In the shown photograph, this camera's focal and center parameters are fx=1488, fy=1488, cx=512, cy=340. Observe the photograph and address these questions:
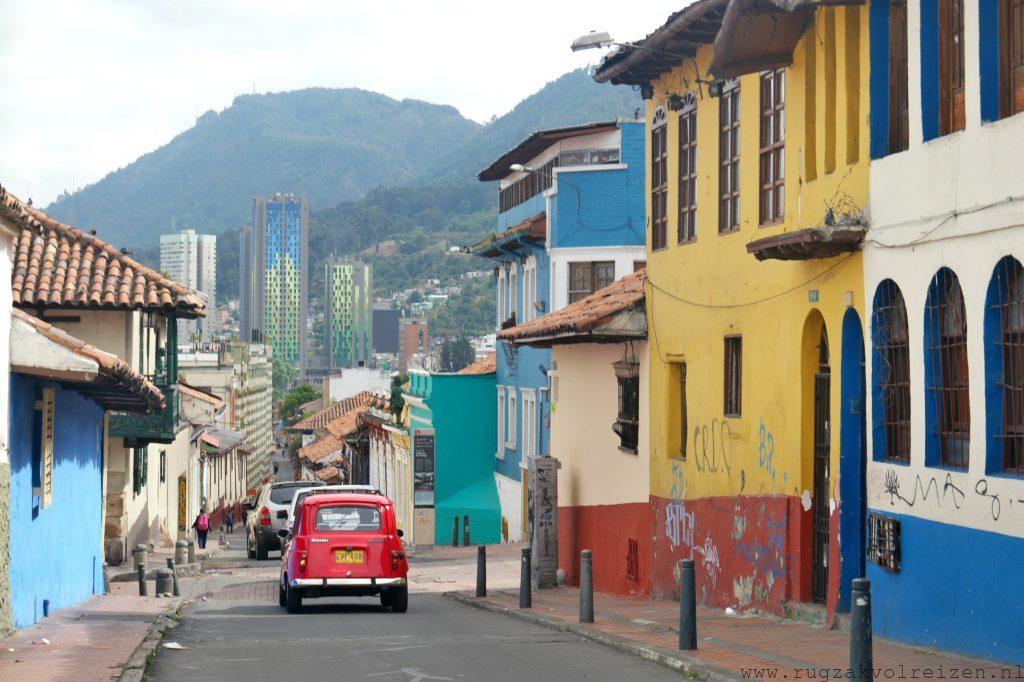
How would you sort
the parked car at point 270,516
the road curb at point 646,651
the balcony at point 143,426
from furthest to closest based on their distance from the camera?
the parked car at point 270,516
the balcony at point 143,426
the road curb at point 646,651

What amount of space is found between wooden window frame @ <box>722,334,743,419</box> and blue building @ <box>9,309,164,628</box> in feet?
23.2

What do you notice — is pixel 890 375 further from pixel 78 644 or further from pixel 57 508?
pixel 57 508

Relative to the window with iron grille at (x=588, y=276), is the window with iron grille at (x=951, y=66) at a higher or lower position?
lower

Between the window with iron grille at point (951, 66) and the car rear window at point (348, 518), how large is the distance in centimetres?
1026

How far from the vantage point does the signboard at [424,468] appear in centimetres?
4378

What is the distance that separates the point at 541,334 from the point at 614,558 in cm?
356

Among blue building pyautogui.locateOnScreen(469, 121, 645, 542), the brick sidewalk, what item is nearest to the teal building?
blue building pyautogui.locateOnScreen(469, 121, 645, 542)

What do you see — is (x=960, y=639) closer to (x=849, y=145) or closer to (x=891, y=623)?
(x=891, y=623)

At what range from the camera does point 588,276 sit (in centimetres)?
3634

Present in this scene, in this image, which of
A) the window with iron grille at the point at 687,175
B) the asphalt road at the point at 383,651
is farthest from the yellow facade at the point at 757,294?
the asphalt road at the point at 383,651

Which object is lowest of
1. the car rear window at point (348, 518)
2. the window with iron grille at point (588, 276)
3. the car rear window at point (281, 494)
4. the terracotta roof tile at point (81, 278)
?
the car rear window at point (281, 494)

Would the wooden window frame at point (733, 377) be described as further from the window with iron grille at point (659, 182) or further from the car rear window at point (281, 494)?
the car rear window at point (281, 494)

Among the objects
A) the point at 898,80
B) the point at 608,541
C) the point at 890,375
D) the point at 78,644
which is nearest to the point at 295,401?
the point at 608,541

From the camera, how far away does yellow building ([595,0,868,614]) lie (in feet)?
47.5
